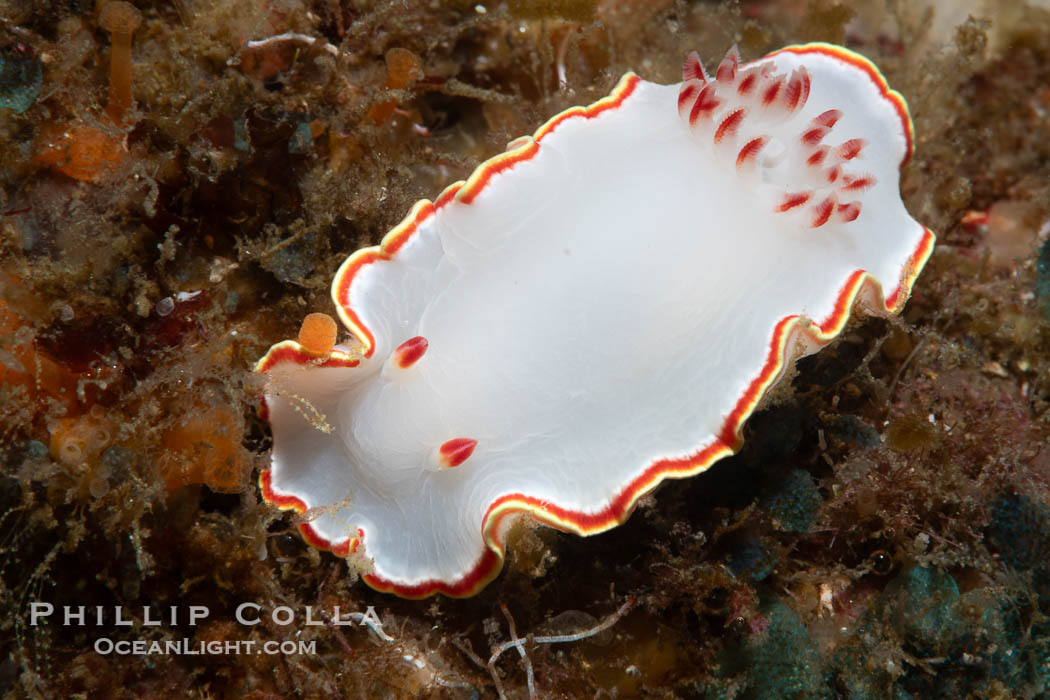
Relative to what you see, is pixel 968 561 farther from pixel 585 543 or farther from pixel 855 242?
pixel 585 543

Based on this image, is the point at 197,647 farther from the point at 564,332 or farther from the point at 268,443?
the point at 564,332

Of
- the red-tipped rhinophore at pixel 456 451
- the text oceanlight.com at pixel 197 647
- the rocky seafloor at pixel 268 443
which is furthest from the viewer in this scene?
the text oceanlight.com at pixel 197 647

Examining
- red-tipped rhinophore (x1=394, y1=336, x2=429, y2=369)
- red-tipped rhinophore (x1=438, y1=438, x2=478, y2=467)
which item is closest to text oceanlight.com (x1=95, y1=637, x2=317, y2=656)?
red-tipped rhinophore (x1=438, y1=438, x2=478, y2=467)

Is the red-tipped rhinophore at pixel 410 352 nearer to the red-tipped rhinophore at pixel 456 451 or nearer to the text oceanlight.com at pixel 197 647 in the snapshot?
the red-tipped rhinophore at pixel 456 451

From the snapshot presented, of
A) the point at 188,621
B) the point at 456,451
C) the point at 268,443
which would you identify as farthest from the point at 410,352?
the point at 188,621

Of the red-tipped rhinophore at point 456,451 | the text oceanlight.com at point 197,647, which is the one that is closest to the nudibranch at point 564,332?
the red-tipped rhinophore at point 456,451

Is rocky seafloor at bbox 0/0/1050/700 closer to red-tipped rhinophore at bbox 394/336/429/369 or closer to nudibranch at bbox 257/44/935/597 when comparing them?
nudibranch at bbox 257/44/935/597
